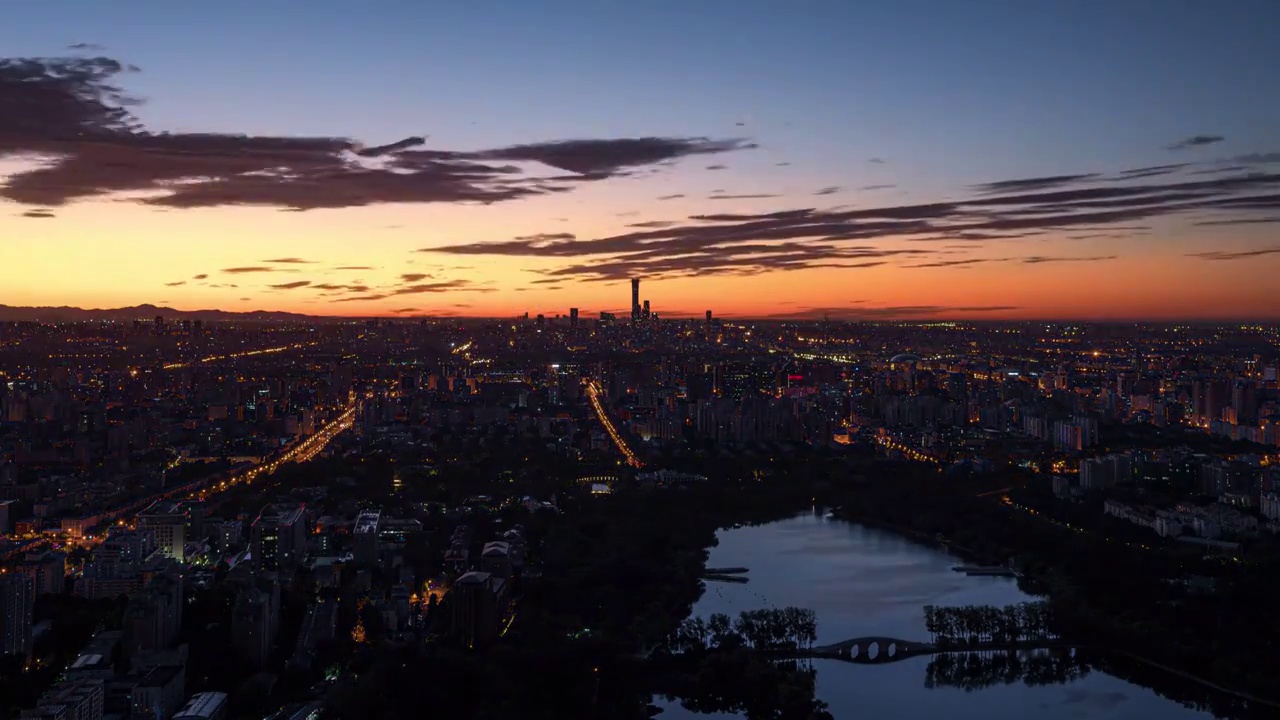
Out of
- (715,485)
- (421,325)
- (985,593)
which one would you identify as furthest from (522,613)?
(421,325)

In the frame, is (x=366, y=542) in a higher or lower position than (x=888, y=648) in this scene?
higher

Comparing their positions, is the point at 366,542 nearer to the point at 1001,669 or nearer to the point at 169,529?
the point at 169,529

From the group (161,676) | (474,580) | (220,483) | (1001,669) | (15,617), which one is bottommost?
(1001,669)

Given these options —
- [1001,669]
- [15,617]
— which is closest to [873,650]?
[1001,669]

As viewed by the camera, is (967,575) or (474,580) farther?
(967,575)

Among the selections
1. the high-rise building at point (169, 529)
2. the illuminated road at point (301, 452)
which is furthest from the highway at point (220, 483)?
the high-rise building at point (169, 529)

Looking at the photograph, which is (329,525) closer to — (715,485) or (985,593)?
(715,485)
